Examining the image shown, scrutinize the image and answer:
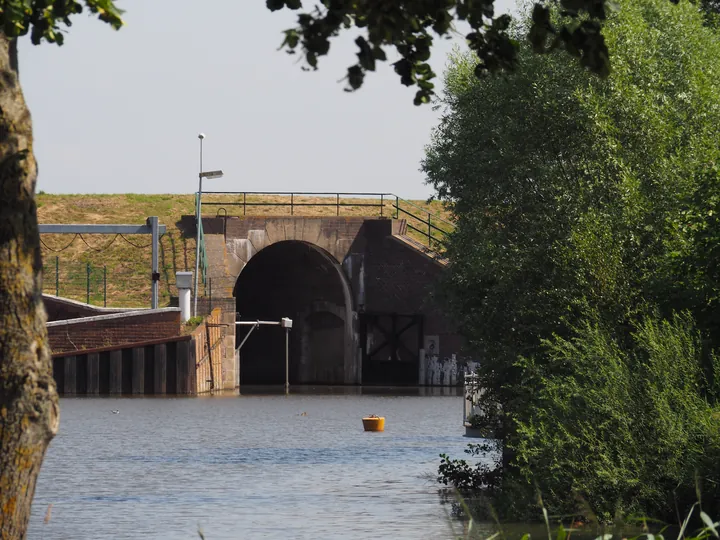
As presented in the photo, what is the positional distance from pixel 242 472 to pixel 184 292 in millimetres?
24667

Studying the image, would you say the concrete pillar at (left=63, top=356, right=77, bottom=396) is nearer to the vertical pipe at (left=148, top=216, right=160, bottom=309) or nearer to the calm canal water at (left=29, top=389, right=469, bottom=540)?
the calm canal water at (left=29, top=389, right=469, bottom=540)

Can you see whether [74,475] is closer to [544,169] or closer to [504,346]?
[504,346]

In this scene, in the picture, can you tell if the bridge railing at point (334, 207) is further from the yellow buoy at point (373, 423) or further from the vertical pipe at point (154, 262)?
the yellow buoy at point (373, 423)

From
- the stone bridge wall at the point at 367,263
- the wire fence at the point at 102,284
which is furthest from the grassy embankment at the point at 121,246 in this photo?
the stone bridge wall at the point at 367,263

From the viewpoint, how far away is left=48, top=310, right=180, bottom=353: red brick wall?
47125 millimetres

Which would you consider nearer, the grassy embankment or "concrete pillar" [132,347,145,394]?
"concrete pillar" [132,347,145,394]

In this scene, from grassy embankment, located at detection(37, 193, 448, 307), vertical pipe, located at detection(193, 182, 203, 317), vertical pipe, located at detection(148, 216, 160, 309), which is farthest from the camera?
grassy embankment, located at detection(37, 193, 448, 307)

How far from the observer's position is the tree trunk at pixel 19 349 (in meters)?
5.70

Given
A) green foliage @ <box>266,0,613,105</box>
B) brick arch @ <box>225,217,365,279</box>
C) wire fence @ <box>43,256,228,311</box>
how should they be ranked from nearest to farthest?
green foliage @ <box>266,0,613,105</box> < brick arch @ <box>225,217,365,279</box> < wire fence @ <box>43,256,228,311</box>

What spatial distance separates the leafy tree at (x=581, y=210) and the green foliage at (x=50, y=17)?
1050 centimetres

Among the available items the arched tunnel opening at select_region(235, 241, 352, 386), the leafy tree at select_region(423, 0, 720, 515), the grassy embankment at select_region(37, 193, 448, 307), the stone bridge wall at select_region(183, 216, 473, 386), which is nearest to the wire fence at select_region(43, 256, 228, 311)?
the grassy embankment at select_region(37, 193, 448, 307)

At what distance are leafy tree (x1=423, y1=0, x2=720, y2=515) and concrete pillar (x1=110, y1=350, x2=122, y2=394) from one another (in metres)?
25.2

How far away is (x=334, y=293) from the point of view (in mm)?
59156

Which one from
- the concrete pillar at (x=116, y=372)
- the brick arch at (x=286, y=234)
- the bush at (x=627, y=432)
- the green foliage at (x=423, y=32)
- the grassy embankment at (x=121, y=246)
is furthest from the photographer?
the grassy embankment at (x=121, y=246)
